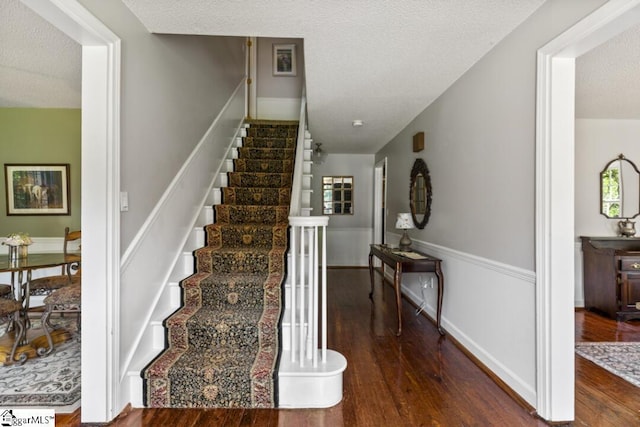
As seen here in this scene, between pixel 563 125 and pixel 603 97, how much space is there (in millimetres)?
2062

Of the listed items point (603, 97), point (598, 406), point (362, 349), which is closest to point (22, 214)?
point (362, 349)

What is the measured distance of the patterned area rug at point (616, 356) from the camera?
213cm

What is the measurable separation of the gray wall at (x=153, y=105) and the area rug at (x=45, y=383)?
1.05 m

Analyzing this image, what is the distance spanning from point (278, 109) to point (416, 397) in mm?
4938

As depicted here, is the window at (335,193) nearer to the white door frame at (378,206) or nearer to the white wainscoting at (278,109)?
the white door frame at (378,206)

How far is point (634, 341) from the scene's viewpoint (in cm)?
269

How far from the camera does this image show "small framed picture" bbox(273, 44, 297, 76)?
18.3 feet

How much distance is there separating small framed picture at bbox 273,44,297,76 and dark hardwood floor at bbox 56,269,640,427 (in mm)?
4735

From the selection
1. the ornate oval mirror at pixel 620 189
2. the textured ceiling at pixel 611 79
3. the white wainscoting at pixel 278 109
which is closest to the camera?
the textured ceiling at pixel 611 79

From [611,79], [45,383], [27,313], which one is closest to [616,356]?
[611,79]

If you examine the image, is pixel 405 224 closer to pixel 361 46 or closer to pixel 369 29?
pixel 361 46

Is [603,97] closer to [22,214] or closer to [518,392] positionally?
[518,392]

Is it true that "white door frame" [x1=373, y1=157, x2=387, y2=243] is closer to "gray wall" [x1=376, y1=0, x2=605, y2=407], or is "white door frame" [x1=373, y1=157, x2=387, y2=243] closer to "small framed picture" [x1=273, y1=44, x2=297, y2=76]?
"small framed picture" [x1=273, y1=44, x2=297, y2=76]

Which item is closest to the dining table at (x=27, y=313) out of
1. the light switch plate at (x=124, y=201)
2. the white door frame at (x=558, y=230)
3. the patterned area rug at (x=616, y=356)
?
the light switch plate at (x=124, y=201)
